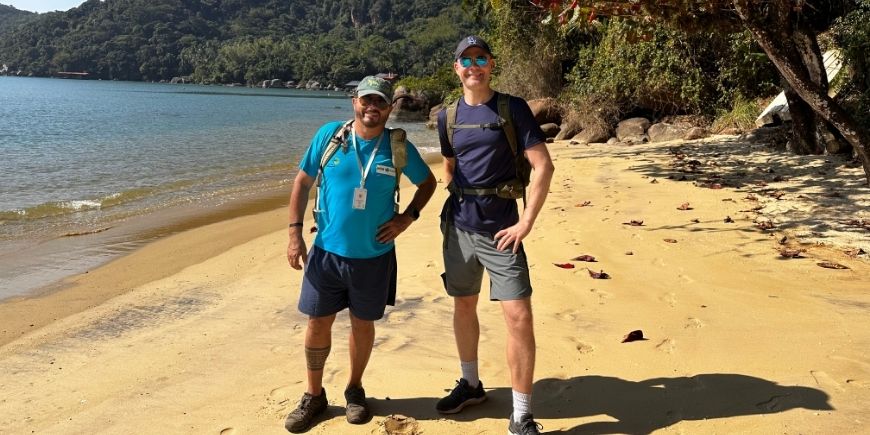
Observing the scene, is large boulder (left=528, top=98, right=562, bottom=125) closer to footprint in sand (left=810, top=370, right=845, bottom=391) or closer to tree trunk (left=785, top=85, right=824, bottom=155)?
tree trunk (left=785, top=85, right=824, bottom=155)

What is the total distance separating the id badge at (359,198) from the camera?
3.06 metres

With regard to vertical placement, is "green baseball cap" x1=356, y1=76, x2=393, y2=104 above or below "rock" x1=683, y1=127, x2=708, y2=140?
above

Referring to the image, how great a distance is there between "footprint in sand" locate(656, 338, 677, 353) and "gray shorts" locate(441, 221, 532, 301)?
4.28 ft

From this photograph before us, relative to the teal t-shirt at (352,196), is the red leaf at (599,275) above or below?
below

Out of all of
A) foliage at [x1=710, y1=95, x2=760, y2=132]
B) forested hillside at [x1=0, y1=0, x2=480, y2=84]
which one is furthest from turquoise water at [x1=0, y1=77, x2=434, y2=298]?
forested hillside at [x1=0, y1=0, x2=480, y2=84]

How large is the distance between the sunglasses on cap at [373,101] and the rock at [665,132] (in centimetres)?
1388

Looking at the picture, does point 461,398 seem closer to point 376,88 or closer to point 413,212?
point 413,212

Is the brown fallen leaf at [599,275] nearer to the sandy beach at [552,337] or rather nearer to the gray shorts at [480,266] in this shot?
the sandy beach at [552,337]

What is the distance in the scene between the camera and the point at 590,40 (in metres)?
21.5

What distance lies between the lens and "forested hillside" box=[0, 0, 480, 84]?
140 m

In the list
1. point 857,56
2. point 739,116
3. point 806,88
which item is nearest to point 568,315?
point 806,88

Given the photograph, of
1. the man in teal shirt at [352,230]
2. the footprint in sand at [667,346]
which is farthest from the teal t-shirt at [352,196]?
the footprint in sand at [667,346]

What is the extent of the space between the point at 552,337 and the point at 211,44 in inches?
6894

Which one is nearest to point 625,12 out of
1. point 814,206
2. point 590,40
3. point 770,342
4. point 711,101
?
point 814,206
